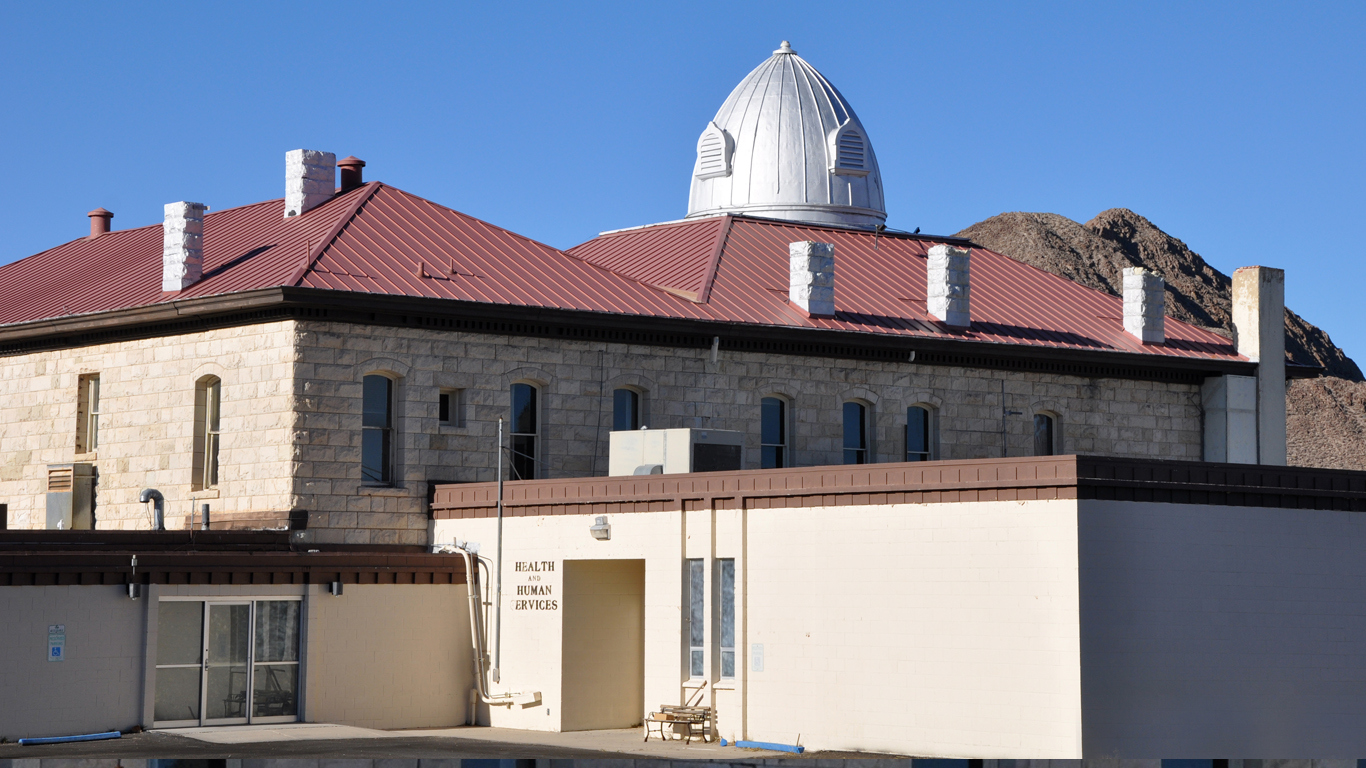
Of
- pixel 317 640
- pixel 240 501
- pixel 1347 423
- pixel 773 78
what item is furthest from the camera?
pixel 1347 423

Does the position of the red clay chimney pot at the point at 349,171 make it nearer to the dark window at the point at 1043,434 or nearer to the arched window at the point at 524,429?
the arched window at the point at 524,429

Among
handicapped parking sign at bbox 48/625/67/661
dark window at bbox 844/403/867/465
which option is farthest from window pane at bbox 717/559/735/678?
handicapped parking sign at bbox 48/625/67/661

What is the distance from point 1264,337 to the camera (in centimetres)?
3650

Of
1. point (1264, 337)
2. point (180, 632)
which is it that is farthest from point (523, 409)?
point (1264, 337)

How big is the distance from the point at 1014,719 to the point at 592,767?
16.4 ft

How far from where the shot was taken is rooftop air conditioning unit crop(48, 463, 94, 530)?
30047mm

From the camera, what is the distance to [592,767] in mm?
21234

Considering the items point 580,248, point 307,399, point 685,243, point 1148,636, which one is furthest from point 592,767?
point 580,248

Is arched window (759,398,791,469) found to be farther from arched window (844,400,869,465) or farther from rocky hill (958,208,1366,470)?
rocky hill (958,208,1366,470)

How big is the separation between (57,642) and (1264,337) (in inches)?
964

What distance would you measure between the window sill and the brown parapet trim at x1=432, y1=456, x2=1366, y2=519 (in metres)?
3.85

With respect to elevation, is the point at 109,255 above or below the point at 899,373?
above

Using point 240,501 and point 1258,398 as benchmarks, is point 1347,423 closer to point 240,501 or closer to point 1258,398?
point 1258,398

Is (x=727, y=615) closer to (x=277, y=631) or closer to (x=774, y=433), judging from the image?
(x=277, y=631)
